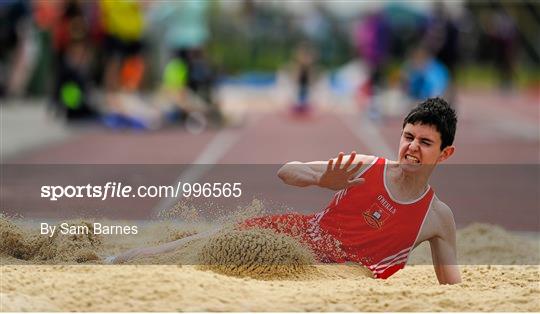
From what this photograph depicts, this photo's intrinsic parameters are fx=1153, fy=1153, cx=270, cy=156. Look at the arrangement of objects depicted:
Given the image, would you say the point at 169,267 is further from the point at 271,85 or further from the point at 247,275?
the point at 271,85

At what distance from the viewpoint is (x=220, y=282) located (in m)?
5.09

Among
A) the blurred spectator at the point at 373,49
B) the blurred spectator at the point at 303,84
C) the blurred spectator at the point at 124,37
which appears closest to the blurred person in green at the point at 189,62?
the blurred spectator at the point at 124,37

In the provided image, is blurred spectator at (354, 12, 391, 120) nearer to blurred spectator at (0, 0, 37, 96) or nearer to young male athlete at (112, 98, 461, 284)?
blurred spectator at (0, 0, 37, 96)

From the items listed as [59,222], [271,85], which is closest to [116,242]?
[59,222]

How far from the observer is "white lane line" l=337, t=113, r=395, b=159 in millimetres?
14073

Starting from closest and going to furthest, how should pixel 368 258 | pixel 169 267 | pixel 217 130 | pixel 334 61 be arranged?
pixel 169 267 → pixel 368 258 → pixel 217 130 → pixel 334 61

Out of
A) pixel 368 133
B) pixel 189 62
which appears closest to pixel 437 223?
pixel 368 133

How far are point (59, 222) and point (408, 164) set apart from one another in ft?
5.73

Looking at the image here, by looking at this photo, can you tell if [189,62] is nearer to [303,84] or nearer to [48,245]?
[303,84]

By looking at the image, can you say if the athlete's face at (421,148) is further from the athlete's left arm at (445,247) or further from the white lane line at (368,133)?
the white lane line at (368,133)

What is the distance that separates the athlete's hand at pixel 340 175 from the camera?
5.41m

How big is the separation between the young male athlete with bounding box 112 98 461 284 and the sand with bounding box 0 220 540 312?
10 centimetres

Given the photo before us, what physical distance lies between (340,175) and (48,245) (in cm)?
153

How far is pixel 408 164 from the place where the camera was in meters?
5.47
